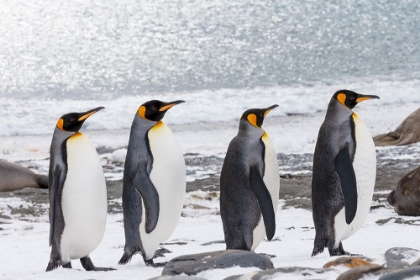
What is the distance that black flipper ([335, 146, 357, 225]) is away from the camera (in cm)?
449

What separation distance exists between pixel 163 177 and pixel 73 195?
512 millimetres

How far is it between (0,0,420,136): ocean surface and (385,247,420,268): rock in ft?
35.7

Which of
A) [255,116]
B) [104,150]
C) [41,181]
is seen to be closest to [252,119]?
[255,116]

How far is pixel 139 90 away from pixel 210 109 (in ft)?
16.1

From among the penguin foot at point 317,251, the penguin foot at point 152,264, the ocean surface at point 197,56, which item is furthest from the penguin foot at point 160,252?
the ocean surface at point 197,56

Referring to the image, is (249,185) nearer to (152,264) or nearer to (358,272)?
(152,264)

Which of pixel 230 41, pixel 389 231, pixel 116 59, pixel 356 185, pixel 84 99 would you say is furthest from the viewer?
pixel 230 41

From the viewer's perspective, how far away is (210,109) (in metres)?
16.0

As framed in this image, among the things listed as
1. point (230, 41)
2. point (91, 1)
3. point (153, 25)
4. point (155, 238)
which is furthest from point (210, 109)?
point (91, 1)

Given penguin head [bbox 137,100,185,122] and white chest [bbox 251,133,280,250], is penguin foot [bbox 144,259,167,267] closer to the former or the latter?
white chest [bbox 251,133,280,250]

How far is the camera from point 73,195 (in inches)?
180

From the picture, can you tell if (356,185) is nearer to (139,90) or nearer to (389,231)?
(389,231)

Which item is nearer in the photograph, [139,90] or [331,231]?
[331,231]

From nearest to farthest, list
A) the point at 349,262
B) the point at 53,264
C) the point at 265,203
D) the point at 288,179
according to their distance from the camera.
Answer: the point at 349,262
the point at 265,203
the point at 53,264
the point at 288,179
